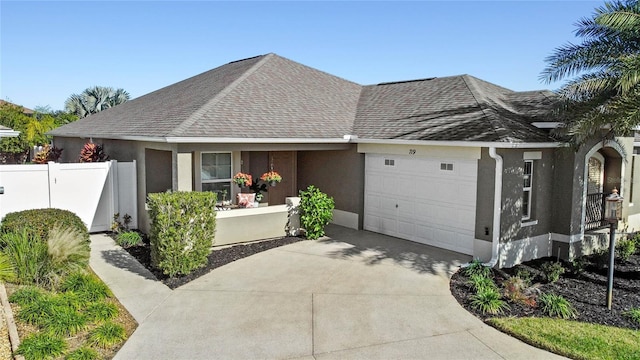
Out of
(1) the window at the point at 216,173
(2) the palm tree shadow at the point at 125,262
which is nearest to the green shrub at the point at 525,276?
(2) the palm tree shadow at the point at 125,262

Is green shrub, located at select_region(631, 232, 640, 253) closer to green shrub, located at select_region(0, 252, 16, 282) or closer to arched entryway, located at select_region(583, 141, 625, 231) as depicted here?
arched entryway, located at select_region(583, 141, 625, 231)

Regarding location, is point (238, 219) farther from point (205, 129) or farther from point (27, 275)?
point (27, 275)

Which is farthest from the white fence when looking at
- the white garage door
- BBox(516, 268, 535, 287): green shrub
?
BBox(516, 268, 535, 287): green shrub

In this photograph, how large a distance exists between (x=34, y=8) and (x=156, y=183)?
6.48 meters

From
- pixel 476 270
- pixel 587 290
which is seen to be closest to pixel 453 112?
pixel 476 270

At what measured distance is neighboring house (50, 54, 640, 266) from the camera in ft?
36.7

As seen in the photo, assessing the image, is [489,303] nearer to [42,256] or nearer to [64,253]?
[64,253]

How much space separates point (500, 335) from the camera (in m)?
7.04

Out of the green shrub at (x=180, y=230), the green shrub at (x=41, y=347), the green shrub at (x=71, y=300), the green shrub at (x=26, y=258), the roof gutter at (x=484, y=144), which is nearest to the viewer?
the green shrub at (x=41, y=347)

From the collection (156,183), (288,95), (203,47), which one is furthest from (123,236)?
(203,47)

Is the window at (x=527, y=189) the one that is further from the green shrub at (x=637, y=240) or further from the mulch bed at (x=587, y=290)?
the green shrub at (x=637, y=240)

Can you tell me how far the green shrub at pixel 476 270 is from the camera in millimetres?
9898

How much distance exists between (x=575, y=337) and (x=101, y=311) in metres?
7.57

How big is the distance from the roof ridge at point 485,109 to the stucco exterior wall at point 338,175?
389 centimetres
